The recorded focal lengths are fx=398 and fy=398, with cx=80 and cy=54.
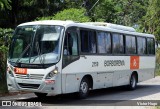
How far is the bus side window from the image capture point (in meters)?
14.1

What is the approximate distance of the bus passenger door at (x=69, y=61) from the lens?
14.0m

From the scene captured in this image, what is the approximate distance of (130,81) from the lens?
20.1m

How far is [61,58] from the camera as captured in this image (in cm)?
1379

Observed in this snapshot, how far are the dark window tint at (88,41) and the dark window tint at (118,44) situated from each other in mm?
2077

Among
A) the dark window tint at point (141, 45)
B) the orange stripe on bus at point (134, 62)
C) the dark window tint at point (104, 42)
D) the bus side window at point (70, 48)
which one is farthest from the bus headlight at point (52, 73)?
the dark window tint at point (141, 45)

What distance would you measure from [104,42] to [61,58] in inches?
153

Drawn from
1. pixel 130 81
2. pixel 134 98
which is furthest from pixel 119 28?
pixel 134 98

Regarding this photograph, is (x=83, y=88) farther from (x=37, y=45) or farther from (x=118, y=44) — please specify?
(x=118, y=44)

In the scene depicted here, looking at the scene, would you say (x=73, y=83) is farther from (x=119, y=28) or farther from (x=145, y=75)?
(x=145, y=75)

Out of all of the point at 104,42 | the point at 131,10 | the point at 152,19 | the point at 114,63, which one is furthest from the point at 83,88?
the point at 131,10

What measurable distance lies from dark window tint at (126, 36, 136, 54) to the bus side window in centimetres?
535

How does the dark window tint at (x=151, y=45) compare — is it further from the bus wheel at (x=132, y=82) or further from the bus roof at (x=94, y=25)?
the bus wheel at (x=132, y=82)

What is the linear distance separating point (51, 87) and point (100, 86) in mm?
3712

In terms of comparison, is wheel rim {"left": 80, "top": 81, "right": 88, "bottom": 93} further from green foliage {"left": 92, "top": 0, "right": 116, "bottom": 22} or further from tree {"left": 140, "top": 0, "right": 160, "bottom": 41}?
tree {"left": 140, "top": 0, "right": 160, "bottom": 41}
